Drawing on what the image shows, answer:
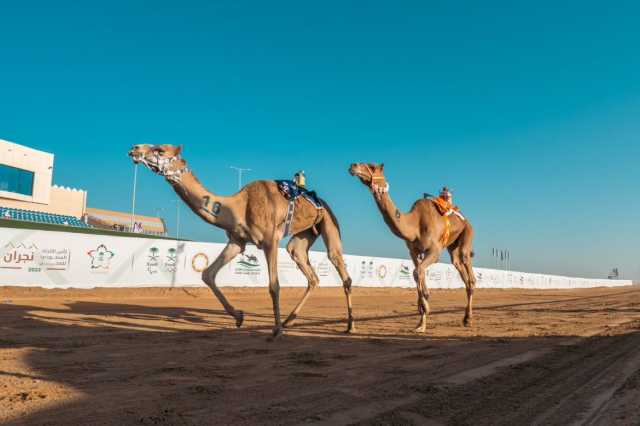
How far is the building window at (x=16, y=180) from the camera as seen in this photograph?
153 ft

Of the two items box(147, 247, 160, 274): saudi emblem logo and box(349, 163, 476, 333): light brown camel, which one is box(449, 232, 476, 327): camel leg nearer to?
box(349, 163, 476, 333): light brown camel

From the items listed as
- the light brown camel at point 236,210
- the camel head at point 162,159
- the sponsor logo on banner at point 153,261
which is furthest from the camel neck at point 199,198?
the sponsor logo on banner at point 153,261

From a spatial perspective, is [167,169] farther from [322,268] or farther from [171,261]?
[322,268]

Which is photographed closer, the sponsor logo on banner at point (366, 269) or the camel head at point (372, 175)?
the camel head at point (372, 175)

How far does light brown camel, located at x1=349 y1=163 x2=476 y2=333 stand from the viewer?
917 centimetres

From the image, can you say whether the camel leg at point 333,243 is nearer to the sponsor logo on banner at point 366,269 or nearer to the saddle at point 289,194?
the saddle at point 289,194

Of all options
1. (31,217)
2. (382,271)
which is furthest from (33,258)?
(31,217)

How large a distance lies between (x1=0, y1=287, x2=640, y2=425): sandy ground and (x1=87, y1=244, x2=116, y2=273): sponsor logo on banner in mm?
11669

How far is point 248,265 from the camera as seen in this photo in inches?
992

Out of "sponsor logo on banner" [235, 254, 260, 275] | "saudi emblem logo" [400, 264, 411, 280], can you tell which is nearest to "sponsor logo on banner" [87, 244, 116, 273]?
"sponsor logo on banner" [235, 254, 260, 275]

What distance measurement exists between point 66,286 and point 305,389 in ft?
58.8

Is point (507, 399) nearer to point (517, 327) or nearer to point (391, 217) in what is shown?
point (391, 217)

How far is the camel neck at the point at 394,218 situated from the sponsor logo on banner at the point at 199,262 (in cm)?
1536

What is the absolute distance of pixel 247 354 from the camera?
593cm
